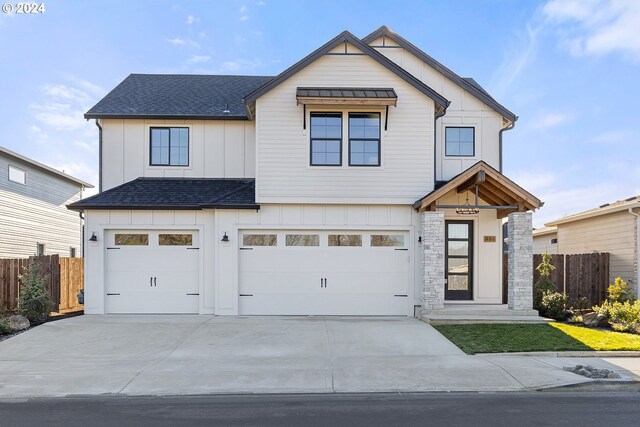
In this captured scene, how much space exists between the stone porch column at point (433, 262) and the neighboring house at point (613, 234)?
6.32m

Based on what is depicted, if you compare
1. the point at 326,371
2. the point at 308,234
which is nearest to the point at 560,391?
the point at 326,371

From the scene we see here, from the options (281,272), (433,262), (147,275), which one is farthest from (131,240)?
(433,262)

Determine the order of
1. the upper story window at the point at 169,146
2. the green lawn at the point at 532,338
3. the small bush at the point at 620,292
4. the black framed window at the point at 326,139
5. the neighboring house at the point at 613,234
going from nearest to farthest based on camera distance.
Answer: the green lawn at the point at 532,338 → the black framed window at the point at 326,139 → the small bush at the point at 620,292 → the neighboring house at the point at 613,234 → the upper story window at the point at 169,146

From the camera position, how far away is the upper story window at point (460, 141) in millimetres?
13828

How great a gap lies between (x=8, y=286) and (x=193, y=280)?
5008 millimetres

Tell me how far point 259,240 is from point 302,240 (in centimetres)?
125

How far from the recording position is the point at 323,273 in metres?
12.6

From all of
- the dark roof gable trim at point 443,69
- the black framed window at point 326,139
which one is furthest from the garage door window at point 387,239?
the dark roof gable trim at point 443,69

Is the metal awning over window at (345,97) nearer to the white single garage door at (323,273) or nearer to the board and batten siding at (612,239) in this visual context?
the white single garage door at (323,273)

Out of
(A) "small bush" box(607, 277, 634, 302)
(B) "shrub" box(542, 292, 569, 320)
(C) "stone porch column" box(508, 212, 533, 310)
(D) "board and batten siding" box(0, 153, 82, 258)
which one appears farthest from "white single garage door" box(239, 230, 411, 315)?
(D) "board and batten siding" box(0, 153, 82, 258)

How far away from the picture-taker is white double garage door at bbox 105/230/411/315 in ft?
41.2

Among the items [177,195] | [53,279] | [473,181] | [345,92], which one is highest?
[345,92]

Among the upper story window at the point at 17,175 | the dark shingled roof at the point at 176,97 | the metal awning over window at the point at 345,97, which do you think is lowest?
the upper story window at the point at 17,175

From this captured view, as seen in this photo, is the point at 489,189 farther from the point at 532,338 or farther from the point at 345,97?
the point at 345,97
